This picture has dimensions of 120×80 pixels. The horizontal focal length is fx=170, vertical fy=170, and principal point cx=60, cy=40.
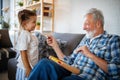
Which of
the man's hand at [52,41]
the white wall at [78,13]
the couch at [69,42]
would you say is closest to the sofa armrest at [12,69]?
the couch at [69,42]

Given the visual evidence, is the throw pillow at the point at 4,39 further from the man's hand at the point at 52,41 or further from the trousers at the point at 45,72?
the trousers at the point at 45,72

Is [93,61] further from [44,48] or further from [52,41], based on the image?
[44,48]

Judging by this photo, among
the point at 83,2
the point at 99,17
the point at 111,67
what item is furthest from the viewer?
the point at 83,2

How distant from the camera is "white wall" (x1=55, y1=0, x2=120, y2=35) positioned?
1.94 m

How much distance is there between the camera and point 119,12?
1865mm

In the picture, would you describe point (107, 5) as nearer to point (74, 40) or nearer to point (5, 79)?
point (74, 40)

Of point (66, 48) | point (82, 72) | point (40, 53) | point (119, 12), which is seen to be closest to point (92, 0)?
point (119, 12)

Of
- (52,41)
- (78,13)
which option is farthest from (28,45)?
(78,13)

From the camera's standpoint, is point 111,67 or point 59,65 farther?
point 59,65

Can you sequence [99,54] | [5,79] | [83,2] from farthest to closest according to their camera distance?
[5,79], [83,2], [99,54]

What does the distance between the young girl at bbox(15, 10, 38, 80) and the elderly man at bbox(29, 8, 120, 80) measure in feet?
0.96

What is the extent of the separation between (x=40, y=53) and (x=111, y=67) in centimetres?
84

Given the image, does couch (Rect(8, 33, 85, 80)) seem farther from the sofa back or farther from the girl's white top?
the girl's white top

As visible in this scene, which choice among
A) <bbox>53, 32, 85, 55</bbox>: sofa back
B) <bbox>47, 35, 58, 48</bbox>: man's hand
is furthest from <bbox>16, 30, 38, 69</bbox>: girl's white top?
<bbox>53, 32, 85, 55</bbox>: sofa back
